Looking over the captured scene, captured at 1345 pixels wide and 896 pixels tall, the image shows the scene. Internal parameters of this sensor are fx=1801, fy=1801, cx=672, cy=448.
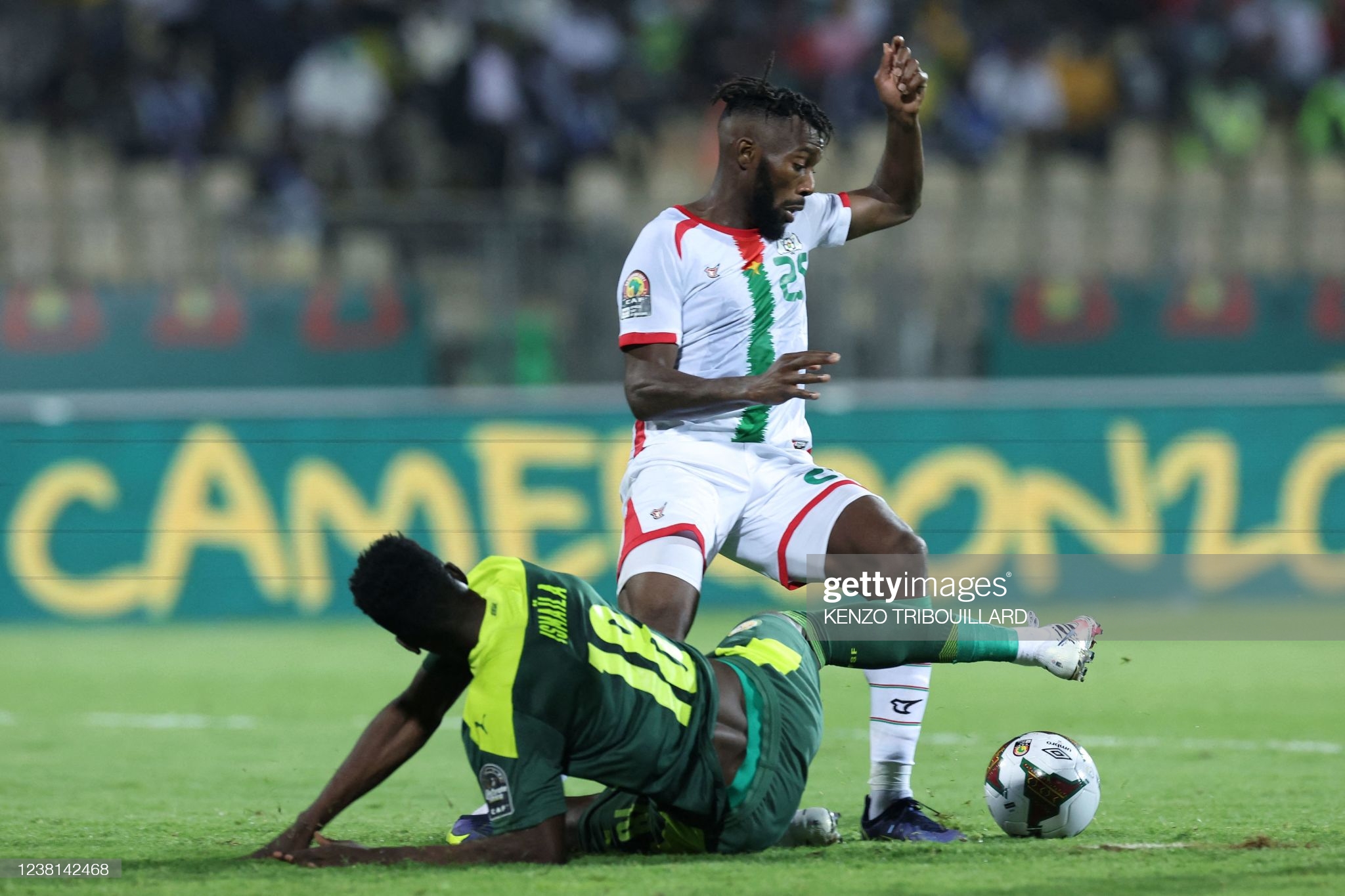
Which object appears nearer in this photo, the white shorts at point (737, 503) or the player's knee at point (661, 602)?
the player's knee at point (661, 602)

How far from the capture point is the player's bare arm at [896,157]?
6.27 meters

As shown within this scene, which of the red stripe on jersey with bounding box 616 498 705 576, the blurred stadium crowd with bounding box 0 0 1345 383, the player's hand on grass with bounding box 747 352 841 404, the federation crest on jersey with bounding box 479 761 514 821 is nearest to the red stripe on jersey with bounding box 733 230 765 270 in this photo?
the player's hand on grass with bounding box 747 352 841 404

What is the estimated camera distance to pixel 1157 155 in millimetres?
15883

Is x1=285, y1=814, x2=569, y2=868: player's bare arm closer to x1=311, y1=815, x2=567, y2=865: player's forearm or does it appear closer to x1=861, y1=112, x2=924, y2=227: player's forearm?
x1=311, y1=815, x2=567, y2=865: player's forearm

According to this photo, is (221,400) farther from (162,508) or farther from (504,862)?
(504,862)

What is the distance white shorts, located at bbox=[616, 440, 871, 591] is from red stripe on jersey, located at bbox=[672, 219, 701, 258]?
0.65 meters

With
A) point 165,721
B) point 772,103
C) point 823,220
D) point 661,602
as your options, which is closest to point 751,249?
point 823,220

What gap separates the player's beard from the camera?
19.9 feet

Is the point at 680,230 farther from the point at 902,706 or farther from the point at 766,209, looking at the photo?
the point at 902,706

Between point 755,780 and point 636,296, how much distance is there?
68.5 inches

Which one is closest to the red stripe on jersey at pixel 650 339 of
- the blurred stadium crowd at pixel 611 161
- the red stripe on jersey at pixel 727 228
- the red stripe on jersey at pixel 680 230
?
the red stripe on jersey at pixel 680 230

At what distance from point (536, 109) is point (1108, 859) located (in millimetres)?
11568

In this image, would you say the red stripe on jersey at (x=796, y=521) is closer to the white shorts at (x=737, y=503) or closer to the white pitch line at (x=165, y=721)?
the white shorts at (x=737, y=503)

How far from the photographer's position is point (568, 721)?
4711 millimetres
